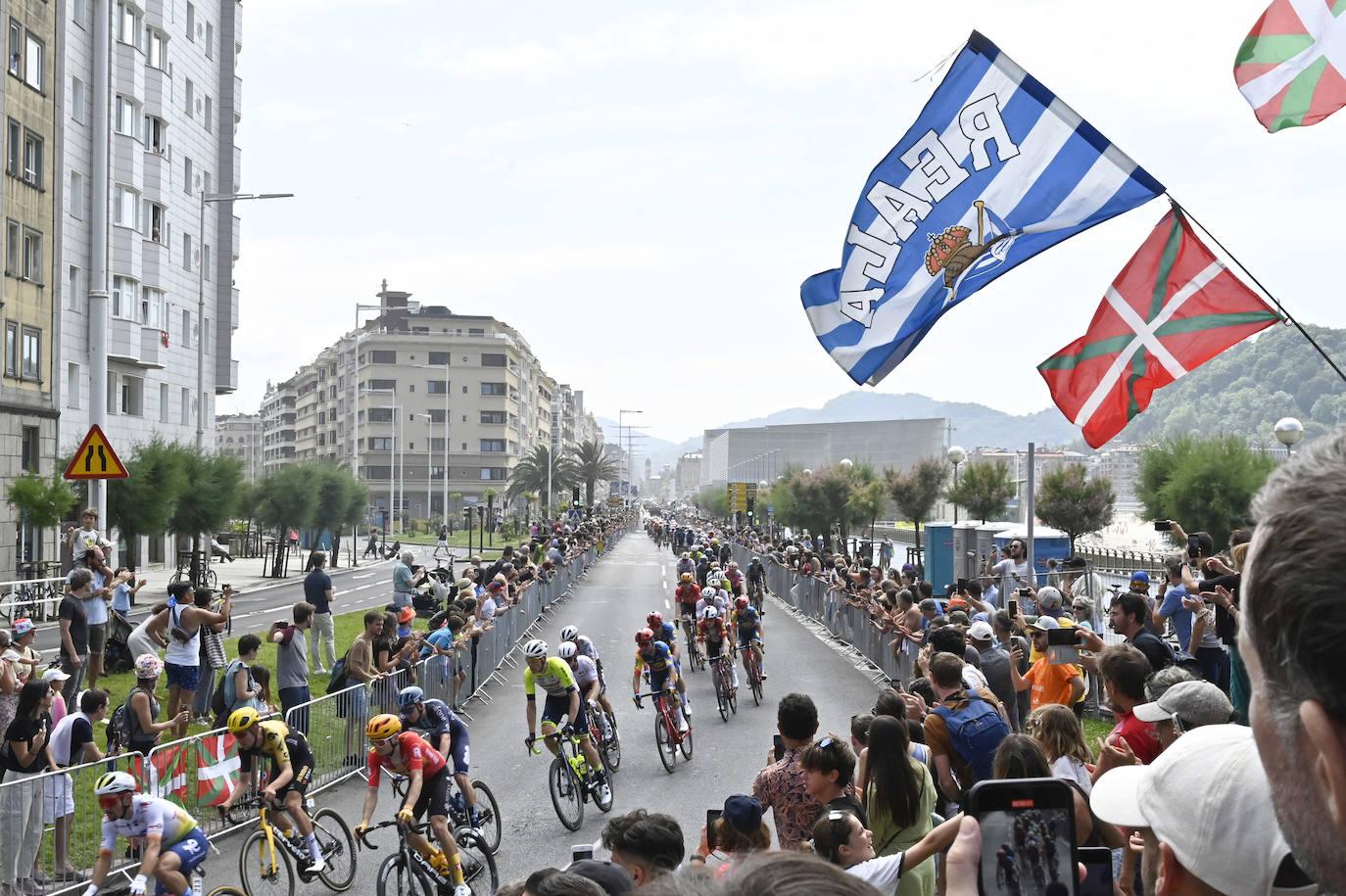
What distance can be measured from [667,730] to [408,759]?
5795 millimetres

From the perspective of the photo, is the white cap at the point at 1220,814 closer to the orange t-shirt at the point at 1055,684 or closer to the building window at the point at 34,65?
the orange t-shirt at the point at 1055,684

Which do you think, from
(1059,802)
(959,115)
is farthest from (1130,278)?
(1059,802)

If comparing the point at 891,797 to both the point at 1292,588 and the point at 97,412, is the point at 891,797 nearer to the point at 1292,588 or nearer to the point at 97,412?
the point at 1292,588

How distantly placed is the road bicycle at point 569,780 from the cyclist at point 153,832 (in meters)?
4.67

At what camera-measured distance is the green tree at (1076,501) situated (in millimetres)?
42594

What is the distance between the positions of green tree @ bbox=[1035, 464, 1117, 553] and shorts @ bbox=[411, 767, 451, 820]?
35.8 meters

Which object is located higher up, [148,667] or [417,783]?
[148,667]

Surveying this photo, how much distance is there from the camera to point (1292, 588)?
135cm

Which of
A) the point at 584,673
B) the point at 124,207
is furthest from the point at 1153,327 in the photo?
the point at 124,207

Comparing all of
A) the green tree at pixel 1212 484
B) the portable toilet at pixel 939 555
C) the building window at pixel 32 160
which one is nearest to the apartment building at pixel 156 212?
the building window at pixel 32 160

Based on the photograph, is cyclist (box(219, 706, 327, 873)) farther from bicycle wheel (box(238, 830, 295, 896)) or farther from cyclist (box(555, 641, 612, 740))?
cyclist (box(555, 641, 612, 740))

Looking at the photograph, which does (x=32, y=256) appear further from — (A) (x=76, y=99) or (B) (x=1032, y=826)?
(B) (x=1032, y=826)

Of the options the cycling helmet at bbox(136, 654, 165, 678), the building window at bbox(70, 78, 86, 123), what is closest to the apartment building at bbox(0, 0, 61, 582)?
the building window at bbox(70, 78, 86, 123)

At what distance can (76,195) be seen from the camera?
38.7 meters
